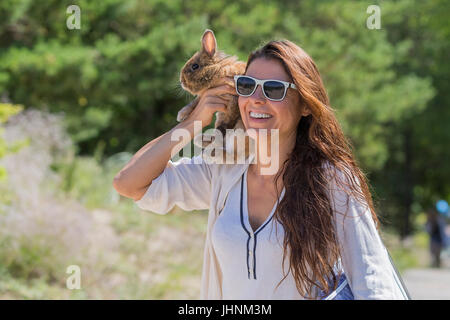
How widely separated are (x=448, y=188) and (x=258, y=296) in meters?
29.2

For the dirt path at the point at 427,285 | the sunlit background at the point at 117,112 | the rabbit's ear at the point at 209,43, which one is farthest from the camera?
the dirt path at the point at 427,285

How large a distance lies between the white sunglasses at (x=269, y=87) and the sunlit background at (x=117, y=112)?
849 millimetres

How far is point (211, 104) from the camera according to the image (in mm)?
3004

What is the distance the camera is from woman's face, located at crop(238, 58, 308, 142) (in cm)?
276

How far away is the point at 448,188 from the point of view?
97.6 feet

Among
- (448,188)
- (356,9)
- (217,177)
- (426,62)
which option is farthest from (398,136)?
(217,177)

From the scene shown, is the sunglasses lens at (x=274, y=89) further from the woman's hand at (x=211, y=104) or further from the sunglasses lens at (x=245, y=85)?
the woman's hand at (x=211, y=104)

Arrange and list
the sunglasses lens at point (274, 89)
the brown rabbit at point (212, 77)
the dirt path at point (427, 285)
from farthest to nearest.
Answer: the dirt path at point (427, 285), the brown rabbit at point (212, 77), the sunglasses lens at point (274, 89)

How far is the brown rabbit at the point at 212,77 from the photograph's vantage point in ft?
11.0

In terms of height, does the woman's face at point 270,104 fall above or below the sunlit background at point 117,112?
below

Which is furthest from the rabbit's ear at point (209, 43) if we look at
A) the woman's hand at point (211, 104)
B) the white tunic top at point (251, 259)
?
the white tunic top at point (251, 259)

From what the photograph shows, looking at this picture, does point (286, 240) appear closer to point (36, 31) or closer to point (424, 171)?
point (36, 31)

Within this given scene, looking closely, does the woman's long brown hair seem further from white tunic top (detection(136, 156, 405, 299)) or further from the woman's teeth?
the woman's teeth

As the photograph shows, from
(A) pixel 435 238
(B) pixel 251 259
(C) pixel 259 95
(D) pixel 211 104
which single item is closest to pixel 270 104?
(C) pixel 259 95
